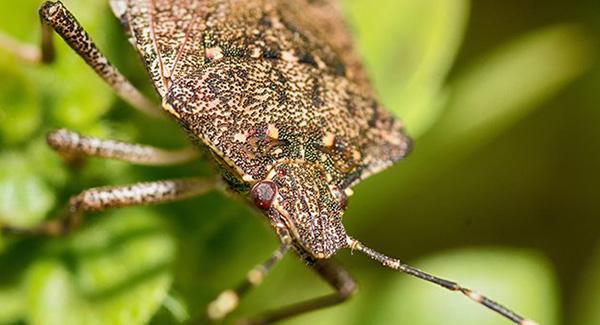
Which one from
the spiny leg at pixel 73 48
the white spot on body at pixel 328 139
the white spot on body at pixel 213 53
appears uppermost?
the white spot on body at pixel 328 139

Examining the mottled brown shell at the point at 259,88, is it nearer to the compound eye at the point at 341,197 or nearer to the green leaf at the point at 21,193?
the compound eye at the point at 341,197

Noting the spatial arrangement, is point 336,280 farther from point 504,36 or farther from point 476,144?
point 504,36

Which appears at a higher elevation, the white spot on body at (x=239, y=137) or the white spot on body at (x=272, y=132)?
the white spot on body at (x=272, y=132)

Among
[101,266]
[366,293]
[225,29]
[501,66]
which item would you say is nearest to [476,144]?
[501,66]

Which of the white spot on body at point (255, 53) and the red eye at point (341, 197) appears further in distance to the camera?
the white spot on body at point (255, 53)

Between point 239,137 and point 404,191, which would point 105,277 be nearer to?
point 239,137

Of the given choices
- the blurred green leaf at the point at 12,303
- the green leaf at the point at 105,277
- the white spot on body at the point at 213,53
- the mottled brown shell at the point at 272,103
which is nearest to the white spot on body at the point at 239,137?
the mottled brown shell at the point at 272,103

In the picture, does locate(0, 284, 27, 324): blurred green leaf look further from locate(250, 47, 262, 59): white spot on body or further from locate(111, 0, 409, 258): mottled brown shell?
locate(250, 47, 262, 59): white spot on body
